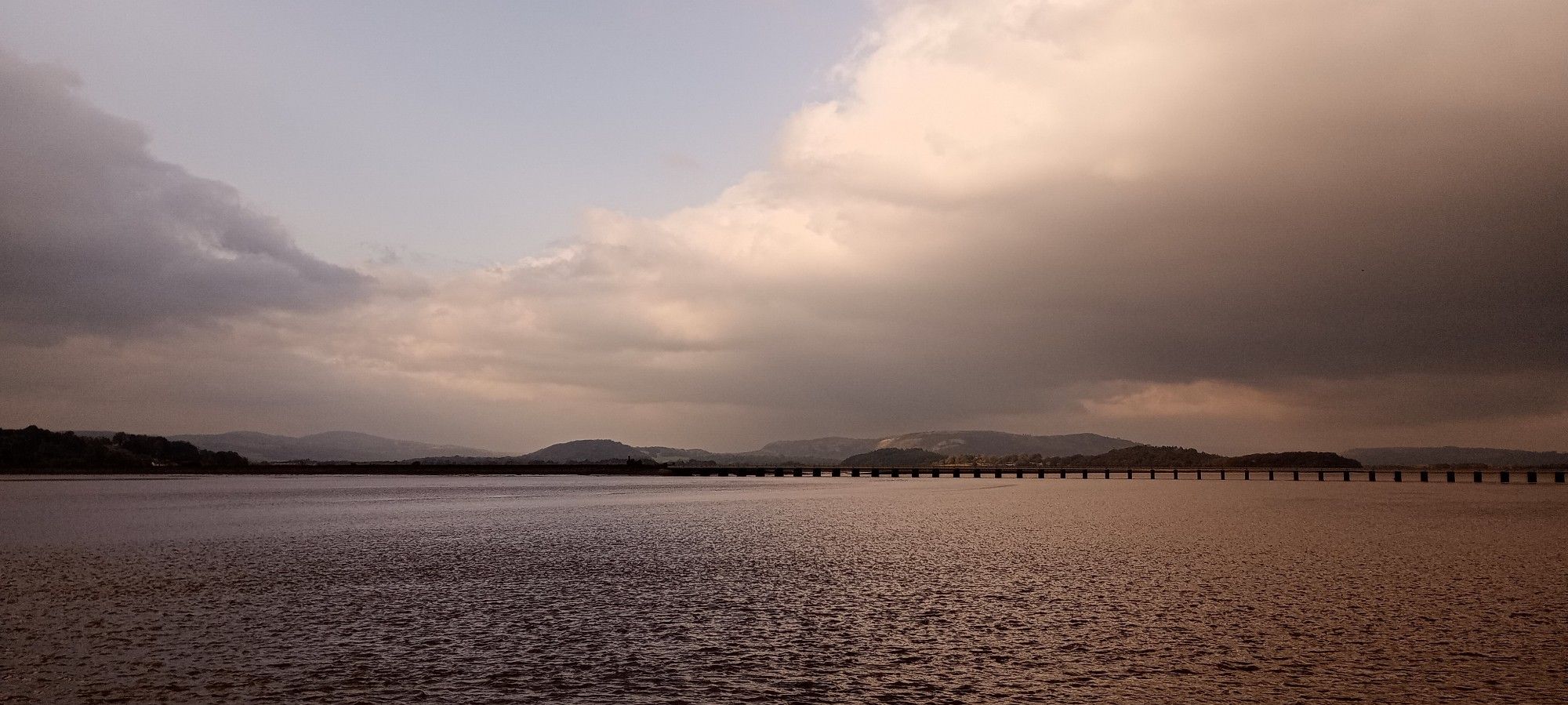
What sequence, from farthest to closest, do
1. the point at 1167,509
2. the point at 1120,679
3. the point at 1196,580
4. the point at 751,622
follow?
the point at 1167,509 → the point at 1196,580 → the point at 751,622 → the point at 1120,679

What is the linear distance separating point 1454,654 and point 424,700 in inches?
645

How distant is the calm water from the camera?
14695 mm

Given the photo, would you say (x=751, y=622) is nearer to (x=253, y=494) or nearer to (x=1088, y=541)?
(x=1088, y=541)

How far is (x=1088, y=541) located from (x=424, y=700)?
3239cm

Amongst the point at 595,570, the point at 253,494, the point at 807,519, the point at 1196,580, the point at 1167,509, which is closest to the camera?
the point at 1196,580

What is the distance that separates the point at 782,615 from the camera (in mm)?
21281

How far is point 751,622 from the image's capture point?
798 inches

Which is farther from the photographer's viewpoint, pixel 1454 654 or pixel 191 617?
pixel 191 617

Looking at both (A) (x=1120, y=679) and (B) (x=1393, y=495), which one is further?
(B) (x=1393, y=495)

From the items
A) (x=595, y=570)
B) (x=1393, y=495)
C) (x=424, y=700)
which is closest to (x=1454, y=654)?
(x=424, y=700)

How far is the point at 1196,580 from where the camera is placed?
27188mm

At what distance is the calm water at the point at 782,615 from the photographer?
579 inches

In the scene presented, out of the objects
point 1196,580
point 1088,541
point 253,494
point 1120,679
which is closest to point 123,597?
point 1120,679

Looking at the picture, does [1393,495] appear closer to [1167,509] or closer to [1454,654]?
[1167,509]
